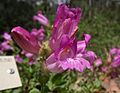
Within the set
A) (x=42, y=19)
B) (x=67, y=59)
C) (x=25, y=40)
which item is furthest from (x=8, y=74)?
(x=42, y=19)

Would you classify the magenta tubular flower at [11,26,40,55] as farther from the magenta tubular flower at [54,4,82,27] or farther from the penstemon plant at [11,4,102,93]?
the magenta tubular flower at [54,4,82,27]

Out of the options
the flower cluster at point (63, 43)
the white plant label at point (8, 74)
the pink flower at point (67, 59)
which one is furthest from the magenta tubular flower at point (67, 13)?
the white plant label at point (8, 74)

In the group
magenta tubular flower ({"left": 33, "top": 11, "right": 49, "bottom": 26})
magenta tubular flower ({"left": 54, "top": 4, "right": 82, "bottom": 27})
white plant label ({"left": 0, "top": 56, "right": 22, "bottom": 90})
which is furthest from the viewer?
magenta tubular flower ({"left": 33, "top": 11, "right": 49, "bottom": 26})

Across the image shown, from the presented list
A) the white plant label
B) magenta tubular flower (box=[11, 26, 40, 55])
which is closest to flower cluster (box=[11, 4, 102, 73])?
magenta tubular flower (box=[11, 26, 40, 55])

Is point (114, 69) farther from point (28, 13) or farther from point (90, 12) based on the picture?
point (90, 12)

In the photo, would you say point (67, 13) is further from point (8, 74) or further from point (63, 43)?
point (8, 74)

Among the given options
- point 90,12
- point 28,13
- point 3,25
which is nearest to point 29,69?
point 3,25
